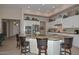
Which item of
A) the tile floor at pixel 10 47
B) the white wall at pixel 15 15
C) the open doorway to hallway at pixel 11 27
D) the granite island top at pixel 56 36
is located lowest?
the tile floor at pixel 10 47

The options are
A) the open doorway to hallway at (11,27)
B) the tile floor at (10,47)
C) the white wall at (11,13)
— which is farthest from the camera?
the open doorway to hallway at (11,27)

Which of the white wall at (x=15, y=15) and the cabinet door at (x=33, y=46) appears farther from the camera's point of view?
the cabinet door at (x=33, y=46)

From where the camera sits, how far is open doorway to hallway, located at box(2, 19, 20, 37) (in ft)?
13.9

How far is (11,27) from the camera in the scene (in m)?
4.39

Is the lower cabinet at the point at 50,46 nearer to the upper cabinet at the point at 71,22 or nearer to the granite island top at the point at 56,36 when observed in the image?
the granite island top at the point at 56,36

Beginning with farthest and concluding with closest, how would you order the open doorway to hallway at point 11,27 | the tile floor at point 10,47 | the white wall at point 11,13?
the open doorway to hallway at point 11,27 → the tile floor at point 10,47 → the white wall at point 11,13

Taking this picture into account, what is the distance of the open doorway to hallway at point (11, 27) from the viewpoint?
4.24 meters

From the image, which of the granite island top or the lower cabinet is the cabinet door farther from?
the granite island top

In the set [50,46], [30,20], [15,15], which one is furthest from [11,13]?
[50,46]

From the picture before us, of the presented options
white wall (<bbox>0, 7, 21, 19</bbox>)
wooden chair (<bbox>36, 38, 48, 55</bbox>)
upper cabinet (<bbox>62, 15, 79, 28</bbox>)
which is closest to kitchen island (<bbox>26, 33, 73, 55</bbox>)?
wooden chair (<bbox>36, 38, 48, 55</bbox>)

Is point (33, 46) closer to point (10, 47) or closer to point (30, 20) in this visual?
point (10, 47)

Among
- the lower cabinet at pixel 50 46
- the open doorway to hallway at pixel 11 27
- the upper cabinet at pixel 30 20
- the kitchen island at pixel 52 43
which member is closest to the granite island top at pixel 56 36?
the kitchen island at pixel 52 43

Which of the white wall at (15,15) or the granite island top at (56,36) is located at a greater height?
the white wall at (15,15)
